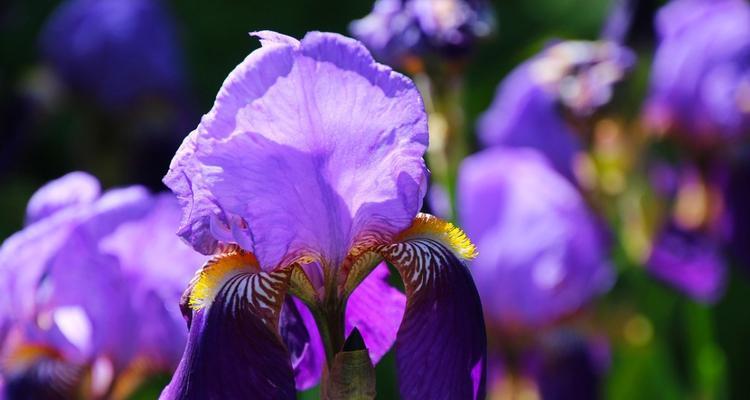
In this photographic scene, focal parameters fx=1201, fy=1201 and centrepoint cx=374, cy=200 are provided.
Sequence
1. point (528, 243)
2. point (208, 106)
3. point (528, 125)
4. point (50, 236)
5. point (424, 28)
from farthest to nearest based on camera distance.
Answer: point (208, 106) < point (528, 125) < point (528, 243) < point (424, 28) < point (50, 236)

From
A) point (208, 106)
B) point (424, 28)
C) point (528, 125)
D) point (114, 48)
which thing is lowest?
point (208, 106)

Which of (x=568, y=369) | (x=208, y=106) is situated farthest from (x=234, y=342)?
(x=208, y=106)

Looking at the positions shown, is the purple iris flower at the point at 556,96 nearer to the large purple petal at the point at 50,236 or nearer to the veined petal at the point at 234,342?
the large purple petal at the point at 50,236

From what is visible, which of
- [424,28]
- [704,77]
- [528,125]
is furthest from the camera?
[528,125]

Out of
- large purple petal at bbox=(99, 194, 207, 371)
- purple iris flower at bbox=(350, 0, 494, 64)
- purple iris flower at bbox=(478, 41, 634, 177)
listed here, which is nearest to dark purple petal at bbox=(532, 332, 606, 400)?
purple iris flower at bbox=(478, 41, 634, 177)

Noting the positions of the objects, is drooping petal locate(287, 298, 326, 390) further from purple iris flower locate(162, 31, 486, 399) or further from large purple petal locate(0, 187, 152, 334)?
large purple petal locate(0, 187, 152, 334)

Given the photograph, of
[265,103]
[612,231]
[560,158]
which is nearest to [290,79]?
[265,103]

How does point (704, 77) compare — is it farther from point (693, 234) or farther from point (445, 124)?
point (445, 124)
